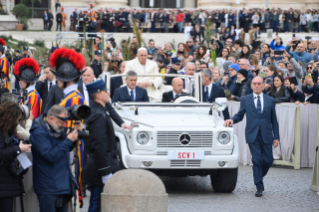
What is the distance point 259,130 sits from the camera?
9758mm

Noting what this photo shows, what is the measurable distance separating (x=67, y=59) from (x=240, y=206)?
3.36 m

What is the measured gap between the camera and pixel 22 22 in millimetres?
42344

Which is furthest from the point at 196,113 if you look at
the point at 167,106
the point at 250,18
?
the point at 250,18

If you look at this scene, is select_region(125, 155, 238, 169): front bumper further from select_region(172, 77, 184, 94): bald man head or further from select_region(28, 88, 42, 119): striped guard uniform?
select_region(172, 77, 184, 94): bald man head

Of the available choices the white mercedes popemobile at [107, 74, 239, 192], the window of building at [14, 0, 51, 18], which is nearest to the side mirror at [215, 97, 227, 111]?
the white mercedes popemobile at [107, 74, 239, 192]

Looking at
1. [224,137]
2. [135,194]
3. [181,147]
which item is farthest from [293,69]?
[135,194]

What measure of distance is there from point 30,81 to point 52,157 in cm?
389

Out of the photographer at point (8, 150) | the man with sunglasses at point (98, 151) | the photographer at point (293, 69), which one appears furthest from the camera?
the photographer at point (293, 69)

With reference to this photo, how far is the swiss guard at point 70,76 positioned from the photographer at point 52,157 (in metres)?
0.69

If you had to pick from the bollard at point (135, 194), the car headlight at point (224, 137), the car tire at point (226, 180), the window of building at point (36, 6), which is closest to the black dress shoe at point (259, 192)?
the car tire at point (226, 180)

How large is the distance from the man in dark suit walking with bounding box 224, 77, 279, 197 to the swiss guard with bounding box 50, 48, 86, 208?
3.20 meters

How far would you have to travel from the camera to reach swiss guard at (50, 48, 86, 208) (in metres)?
6.75

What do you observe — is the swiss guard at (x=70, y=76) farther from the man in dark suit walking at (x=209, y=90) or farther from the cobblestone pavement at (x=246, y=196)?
the man in dark suit walking at (x=209, y=90)

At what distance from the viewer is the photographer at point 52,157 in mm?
5836
